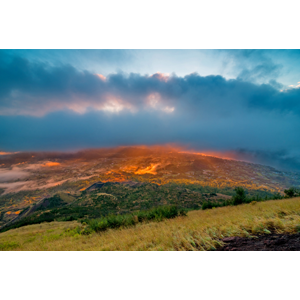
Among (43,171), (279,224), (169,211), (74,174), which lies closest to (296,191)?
(169,211)

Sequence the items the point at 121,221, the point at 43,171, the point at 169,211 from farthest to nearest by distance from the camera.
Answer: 1. the point at 43,171
2. the point at 169,211
3. the point at 121,221

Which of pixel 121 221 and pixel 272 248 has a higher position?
pixel 272 248

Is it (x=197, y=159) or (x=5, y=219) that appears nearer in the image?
(x=5, y=219)

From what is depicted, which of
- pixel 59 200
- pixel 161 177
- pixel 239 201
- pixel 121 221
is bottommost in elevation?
pixel 161 177

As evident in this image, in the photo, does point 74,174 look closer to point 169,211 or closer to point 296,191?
point 169,211

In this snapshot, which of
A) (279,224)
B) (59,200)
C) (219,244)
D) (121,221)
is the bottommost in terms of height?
(59,200)

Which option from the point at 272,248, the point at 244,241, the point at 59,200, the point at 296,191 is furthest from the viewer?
the point at 59,200

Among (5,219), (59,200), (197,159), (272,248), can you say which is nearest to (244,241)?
(272,248)

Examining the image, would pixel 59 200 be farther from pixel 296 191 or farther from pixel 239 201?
pixel 296 191

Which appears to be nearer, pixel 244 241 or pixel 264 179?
pixel 244 241
